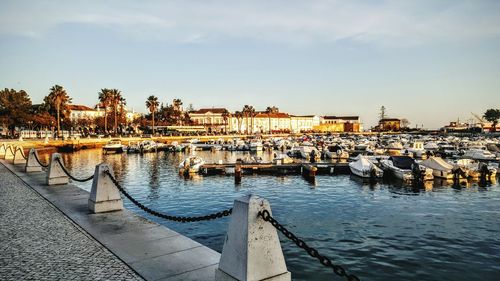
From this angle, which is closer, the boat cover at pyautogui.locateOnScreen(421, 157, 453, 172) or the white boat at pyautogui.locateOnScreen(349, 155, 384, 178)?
the boat cover at pyautogui.locateOnScreen(421, 157, 453, 172)

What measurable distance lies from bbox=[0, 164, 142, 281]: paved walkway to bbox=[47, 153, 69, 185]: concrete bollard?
14.5 ft

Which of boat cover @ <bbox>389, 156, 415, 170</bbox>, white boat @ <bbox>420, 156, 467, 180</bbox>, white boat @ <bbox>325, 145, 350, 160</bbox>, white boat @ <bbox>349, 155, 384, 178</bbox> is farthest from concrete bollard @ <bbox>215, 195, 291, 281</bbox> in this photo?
white boat @ <bbox>325, 145, 350, 160</bbox>

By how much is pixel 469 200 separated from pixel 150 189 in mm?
25767

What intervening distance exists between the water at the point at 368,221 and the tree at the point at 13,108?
7625 centimetres

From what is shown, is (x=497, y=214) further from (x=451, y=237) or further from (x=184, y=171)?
(x=184, y=171)

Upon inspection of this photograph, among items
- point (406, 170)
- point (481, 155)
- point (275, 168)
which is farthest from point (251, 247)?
point (481, 155)

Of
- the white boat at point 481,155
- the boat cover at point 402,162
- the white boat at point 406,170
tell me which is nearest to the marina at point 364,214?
the white boat at point 406,170

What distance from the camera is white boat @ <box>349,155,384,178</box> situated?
3600cm

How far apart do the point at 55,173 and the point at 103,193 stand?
25.1 ft

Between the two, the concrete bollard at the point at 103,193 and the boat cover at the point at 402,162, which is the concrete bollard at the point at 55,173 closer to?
the concrete bollard at the point at 103,193

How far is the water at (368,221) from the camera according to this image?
13.1 meters

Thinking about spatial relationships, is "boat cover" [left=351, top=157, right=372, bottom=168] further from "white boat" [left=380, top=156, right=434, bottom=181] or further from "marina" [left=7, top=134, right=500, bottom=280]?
"white boat" [left=380, top=156, right=434, bottom=181]

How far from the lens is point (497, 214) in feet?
69.7

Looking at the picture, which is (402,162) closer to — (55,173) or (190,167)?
(190,167)
